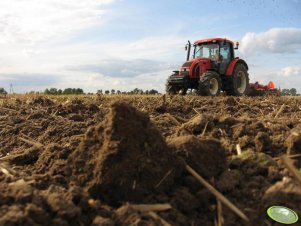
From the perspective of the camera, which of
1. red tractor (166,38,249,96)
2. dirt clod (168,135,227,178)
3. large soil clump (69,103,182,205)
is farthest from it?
red tractor (166,38,249,96)

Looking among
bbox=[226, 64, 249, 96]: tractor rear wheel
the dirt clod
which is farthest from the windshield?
the dirt clod

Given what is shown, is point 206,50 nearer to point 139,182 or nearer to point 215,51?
point 215,51

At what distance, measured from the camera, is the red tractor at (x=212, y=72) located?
14.6m

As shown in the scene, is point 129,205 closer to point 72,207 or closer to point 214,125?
point 72,207

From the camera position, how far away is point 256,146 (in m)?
3.94

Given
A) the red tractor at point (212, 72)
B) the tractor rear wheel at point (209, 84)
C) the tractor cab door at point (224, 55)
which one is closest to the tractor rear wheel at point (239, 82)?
the red tractor at point (212, 72)

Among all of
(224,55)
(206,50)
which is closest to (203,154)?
(206,50)

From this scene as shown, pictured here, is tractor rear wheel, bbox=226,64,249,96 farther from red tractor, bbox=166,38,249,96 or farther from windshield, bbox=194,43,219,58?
windshield, bbox=194,43,219,58

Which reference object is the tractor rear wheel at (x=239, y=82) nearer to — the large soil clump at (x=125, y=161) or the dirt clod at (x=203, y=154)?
the dirt clod at (x=203, y=154)

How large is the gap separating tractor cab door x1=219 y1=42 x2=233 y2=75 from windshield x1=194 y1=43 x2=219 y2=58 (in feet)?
0.85

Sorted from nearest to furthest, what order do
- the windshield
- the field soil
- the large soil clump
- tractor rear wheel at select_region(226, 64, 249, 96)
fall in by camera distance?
the field soil → the large soil clump → the windshield → tractor rear wheel at select_region(226, 64, 249, 96)

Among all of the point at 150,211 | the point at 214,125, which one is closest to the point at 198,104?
the point at 214,125

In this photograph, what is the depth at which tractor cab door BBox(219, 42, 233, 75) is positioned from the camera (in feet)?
51.0

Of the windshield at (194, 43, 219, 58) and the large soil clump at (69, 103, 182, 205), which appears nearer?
the large soil clump at (69, 103, 182, 205)
